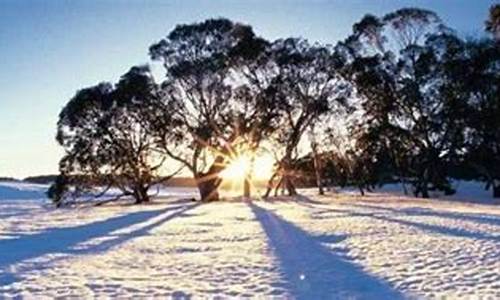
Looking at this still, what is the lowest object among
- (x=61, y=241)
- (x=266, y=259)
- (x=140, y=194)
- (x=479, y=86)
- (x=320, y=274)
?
(x=320, y=274)

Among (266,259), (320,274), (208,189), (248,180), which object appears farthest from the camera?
→ (248,180)

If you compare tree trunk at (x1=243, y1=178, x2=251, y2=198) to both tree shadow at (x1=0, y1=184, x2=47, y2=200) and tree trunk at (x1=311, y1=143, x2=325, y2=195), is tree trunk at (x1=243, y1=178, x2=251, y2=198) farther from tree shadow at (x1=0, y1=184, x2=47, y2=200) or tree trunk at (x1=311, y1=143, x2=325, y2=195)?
tree shadow at (x1=0, y1=184, x2=47, y2=200)

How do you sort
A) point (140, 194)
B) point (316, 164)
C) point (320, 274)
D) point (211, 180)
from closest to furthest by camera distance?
point (320, 274) → point (211, 180) → point (140, 194) → point (316, 164)

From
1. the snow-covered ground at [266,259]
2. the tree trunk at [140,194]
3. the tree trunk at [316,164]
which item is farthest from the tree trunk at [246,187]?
the snow-covered ground at [266,259]

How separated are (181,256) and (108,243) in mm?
3590

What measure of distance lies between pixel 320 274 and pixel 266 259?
6.78 ft

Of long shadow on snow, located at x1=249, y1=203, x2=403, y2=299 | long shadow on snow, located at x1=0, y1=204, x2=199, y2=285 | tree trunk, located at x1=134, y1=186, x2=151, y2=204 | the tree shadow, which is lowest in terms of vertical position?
long shadow on snow, located at x1=249, y1=203, x2=403, y2=299

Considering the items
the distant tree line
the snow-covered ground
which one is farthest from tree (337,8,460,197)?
the snow-covered ground

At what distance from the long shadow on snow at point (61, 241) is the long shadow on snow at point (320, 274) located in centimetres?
455

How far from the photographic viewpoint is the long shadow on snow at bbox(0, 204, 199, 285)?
50.5 feet

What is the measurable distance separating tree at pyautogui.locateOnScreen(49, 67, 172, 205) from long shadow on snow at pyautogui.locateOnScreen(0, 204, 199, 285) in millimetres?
20707

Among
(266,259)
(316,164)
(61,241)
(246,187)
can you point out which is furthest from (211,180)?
(266,259)

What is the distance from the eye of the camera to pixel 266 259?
13.6 m

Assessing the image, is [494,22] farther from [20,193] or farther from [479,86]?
[20,193]
